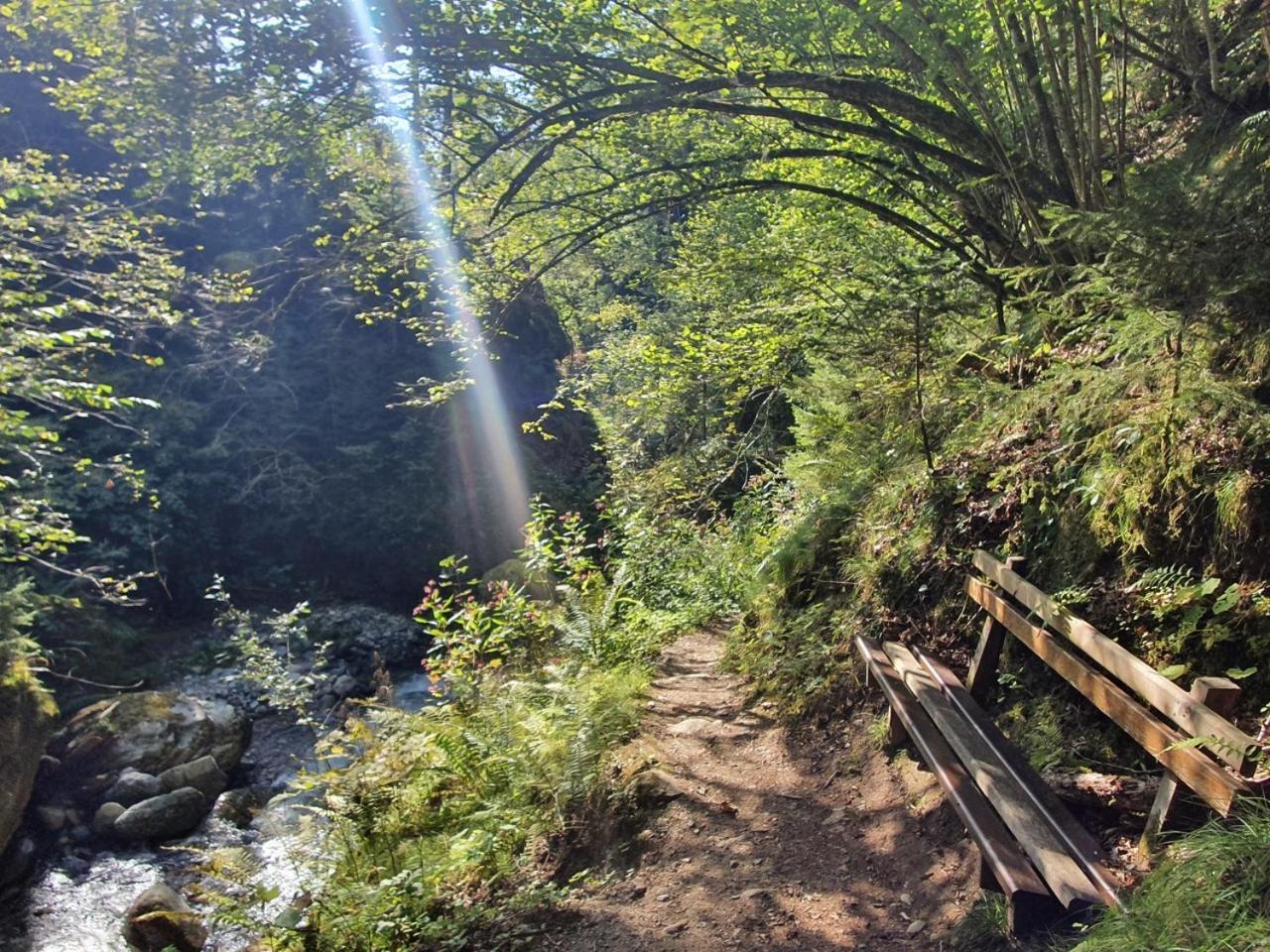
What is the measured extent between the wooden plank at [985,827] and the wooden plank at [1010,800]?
0.14ft

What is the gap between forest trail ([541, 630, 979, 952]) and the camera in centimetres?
343

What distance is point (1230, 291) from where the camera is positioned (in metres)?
3.37

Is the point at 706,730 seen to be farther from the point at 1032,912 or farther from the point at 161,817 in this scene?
the point at 161,817

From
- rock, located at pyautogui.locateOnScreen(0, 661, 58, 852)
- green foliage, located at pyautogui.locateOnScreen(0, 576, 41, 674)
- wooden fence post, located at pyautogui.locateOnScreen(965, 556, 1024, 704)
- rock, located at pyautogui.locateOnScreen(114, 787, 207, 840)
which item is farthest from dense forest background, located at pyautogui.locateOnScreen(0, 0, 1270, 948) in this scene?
rock, located at pyautogui.locateOnScreen(114, 787, 207, 840)

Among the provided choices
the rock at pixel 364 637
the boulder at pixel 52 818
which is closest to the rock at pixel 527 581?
the rock at pixel 364 637

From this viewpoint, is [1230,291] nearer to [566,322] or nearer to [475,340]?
[475,340]

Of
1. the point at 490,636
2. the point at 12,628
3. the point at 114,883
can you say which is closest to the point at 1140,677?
the point at 490,636

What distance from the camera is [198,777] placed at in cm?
1139

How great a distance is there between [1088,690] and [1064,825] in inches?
24.5

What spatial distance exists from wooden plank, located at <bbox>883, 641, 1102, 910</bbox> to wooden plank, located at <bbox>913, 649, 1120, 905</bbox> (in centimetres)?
2

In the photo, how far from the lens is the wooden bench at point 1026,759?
8.33ft

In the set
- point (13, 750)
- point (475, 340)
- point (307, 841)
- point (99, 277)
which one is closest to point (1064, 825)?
point (307, 841)

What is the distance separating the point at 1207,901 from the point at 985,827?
0.83 m

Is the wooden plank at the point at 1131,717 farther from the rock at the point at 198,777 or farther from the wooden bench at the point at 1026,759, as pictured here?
the rock at the point at 198,777
